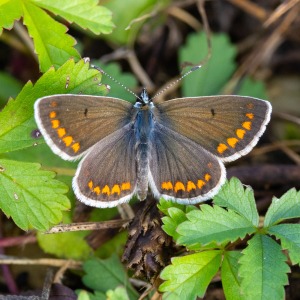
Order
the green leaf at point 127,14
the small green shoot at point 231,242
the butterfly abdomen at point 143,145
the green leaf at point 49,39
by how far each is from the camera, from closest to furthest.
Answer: the small green shoot at point 231,242 → the butterfly abdomen at point 143,145 → the green leaf at point 49,39 → the green leaf at point 127,14

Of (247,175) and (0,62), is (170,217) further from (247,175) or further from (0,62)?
(0,62)

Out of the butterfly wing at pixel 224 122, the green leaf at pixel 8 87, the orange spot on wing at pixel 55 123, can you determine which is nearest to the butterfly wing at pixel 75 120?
the orange spot on wing at pixel 55 123

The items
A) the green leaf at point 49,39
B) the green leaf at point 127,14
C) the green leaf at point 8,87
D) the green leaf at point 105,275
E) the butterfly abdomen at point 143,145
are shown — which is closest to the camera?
the butterfly abdomen at point 143,145

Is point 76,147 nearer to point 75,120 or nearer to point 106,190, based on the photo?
point 75,120

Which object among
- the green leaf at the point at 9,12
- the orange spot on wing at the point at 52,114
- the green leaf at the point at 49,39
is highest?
the green leaf at the point at 9,12

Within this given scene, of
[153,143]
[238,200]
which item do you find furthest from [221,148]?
[153,143]

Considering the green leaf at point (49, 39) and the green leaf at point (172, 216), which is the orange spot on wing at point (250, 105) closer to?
the green leaf at point (172, 216)

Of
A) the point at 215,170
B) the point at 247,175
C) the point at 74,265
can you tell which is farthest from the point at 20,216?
the point at 247,175
